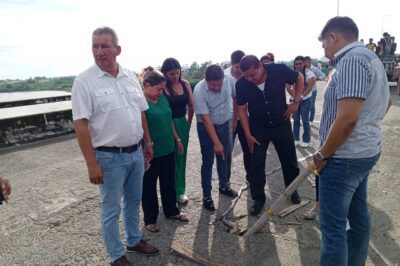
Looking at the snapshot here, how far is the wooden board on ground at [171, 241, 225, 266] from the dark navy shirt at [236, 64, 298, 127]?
170cm

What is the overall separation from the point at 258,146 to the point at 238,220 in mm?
934

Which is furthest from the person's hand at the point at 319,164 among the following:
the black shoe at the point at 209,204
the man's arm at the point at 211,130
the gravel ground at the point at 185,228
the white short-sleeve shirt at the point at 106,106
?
the black shoe at the point at 209,204

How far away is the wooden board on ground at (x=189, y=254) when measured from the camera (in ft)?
9.49

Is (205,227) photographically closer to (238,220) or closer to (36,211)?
(238,220)

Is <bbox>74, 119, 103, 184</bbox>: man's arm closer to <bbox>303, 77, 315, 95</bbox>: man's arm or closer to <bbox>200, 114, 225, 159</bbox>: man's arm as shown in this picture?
<bbox>200, 114, 225, 159</bbox>: man's arm

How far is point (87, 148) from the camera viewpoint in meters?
2.47

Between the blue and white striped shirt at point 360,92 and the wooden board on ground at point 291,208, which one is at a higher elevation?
the blue and white striped shirt at point 360,92

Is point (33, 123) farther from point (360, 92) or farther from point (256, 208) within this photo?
point (360, 92)

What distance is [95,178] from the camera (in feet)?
8.27

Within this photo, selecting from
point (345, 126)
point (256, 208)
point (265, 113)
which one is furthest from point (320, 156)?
point (256, 208)

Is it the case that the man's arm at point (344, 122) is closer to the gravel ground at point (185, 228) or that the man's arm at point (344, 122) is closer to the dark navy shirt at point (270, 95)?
the gravel ground at point (185, 228)

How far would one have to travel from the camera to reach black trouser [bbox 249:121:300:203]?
382cm

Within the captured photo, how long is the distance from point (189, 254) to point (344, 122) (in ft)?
6.31

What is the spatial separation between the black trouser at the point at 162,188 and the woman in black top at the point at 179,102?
371 mm
